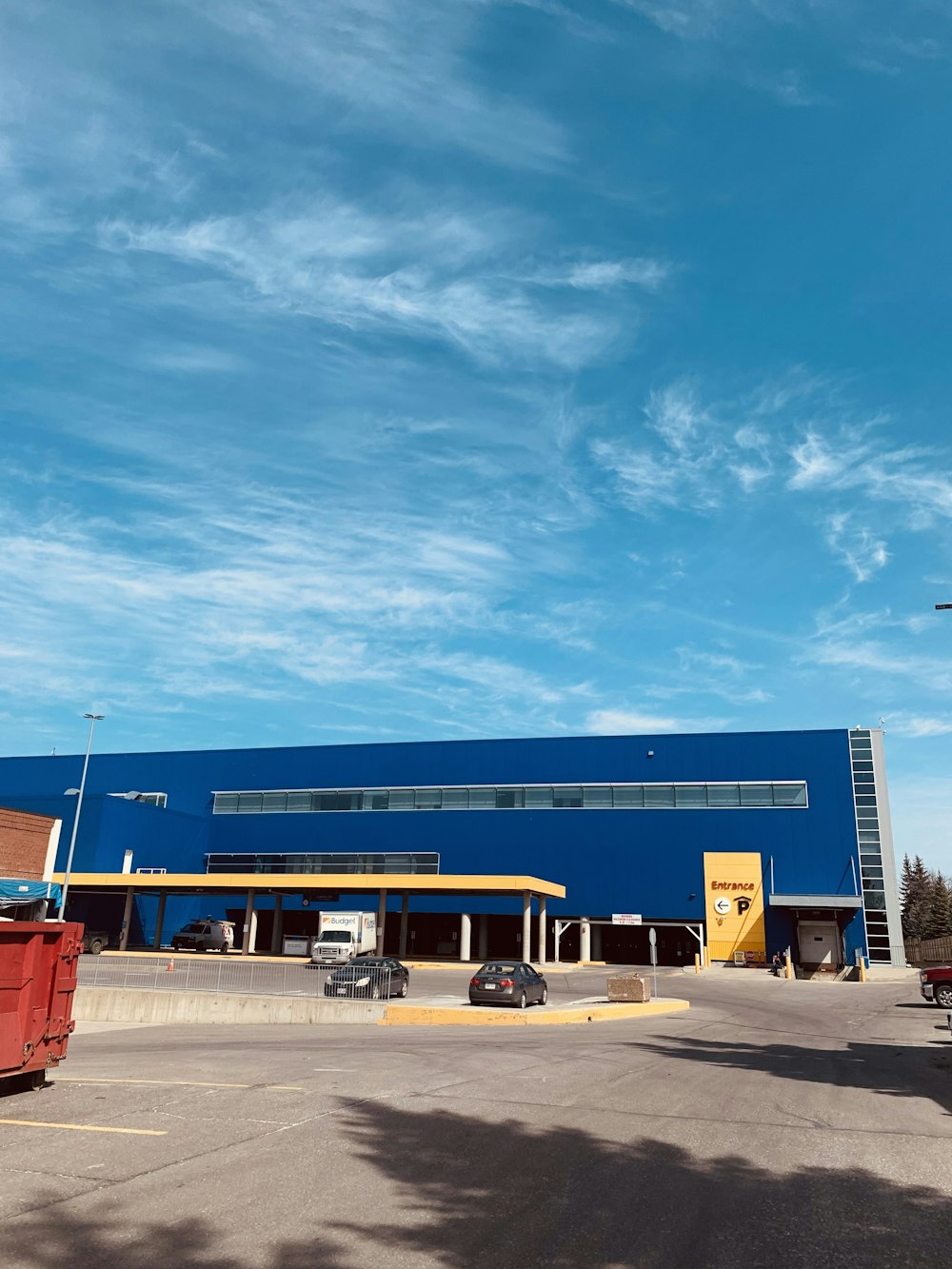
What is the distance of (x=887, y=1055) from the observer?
809 inches

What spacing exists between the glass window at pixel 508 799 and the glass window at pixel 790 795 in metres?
17.8

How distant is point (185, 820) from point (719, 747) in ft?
136

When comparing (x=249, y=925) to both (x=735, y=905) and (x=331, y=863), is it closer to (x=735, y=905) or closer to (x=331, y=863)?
(x=331, y=863)

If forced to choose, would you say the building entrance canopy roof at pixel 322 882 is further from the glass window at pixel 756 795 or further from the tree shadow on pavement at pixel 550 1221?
the tree shadow on pavement at pixel 550 1221

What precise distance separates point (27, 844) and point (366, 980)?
19.9 metres

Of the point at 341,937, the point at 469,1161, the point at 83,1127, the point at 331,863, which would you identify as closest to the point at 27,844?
the point at 341,937

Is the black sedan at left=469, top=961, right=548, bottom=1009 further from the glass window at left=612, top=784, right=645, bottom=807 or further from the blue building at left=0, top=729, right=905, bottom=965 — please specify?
the glass window at left=612, top=784, right=645, bottom=807

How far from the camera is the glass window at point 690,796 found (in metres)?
65.9

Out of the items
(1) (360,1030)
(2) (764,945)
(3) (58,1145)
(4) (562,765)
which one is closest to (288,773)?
(4) (562,765)

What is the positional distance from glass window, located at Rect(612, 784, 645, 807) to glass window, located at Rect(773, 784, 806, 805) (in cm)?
902

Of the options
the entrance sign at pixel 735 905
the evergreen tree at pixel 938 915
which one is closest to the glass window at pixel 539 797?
the entrance sign at pixel 735 905

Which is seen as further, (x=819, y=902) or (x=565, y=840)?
(x=565, y=840)

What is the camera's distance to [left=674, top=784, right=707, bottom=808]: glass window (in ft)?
216

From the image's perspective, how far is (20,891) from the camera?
132 ft
